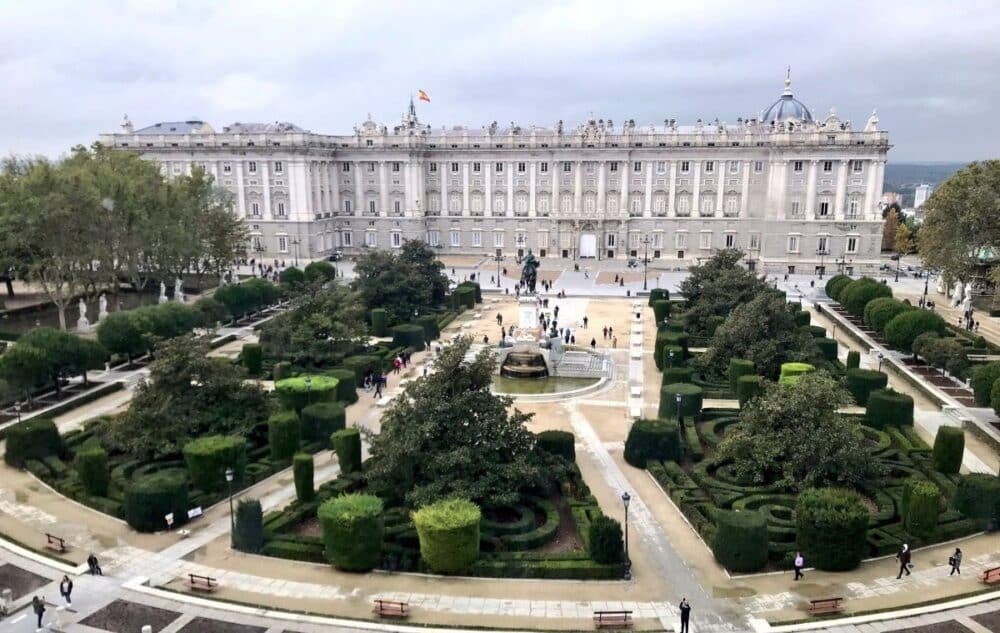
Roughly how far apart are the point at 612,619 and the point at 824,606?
19.0 feet

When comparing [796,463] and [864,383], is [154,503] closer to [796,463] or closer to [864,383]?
[796,463]

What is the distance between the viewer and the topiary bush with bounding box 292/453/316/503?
2603 cm

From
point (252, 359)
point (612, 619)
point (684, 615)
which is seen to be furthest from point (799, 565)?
point (252, 359)

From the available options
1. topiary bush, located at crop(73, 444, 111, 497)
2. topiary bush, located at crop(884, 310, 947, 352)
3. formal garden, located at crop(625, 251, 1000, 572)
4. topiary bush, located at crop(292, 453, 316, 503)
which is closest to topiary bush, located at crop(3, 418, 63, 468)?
topiary bush, located at crop(73, 444, 111, 497)

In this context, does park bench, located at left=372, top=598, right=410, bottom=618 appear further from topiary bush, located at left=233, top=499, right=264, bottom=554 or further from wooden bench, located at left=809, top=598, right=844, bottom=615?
wooden bench, located at left=809, top=598, right=844, bottom=615

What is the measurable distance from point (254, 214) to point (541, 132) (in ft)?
115

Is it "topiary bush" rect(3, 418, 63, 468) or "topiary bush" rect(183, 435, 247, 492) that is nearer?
"topiary bush" rect(183, 435, 247, 492)

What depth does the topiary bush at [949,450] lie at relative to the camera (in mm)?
28594

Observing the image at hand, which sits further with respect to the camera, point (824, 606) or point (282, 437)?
point (282, 437)

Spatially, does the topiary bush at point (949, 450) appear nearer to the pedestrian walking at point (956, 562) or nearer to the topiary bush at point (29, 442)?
the pedestrian walking at point (956, 562)

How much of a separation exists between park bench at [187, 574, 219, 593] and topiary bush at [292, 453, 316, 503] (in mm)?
4683

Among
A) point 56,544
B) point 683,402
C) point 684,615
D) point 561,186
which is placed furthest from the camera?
point 561,186

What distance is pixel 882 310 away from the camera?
51062 millimetres

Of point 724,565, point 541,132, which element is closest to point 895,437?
point 724,565
